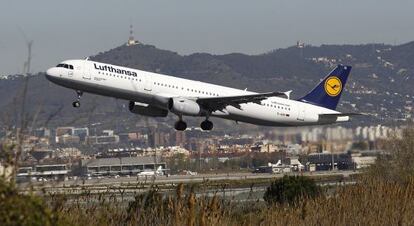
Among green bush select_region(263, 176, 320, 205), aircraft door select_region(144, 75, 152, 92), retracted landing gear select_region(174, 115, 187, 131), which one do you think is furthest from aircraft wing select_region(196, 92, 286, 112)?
green bush select_region(263, 176, 320, 205)

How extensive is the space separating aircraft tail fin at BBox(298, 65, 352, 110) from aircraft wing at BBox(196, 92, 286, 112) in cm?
1072

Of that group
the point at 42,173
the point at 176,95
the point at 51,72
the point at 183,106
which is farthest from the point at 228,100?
the point at 42,173

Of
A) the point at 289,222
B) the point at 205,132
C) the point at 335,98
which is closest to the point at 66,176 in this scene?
the point at 289,222

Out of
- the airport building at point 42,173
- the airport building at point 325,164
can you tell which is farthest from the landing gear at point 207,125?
the airport building at point 42,173

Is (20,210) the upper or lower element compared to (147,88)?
lower

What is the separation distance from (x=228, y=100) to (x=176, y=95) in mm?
3311

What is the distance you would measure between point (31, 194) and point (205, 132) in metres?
46.0

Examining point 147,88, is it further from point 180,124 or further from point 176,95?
point 180,124

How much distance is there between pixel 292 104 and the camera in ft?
212

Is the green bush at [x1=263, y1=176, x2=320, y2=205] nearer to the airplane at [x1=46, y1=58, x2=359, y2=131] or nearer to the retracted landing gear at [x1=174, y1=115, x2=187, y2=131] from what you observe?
the airplane at [x1=46, y1=58, x2=359, y2=131]

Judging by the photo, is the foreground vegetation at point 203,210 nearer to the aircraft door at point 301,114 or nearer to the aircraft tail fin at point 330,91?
the aircraft door at point 301,114

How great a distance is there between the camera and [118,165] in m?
59.2

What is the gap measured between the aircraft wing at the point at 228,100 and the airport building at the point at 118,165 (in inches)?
190

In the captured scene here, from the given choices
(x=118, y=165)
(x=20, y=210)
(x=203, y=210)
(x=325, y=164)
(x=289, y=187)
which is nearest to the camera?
(x=20, y=210)
